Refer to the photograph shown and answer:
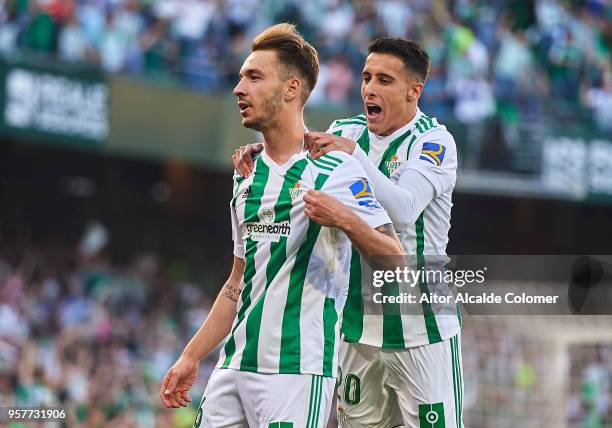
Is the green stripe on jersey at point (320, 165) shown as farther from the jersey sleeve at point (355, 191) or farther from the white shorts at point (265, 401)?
the white shorts at point (265, 401)

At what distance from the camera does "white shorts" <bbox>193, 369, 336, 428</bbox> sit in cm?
438

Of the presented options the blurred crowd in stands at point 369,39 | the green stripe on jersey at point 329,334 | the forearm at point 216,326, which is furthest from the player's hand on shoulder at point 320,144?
the blurred crowd in stands at point 369,39

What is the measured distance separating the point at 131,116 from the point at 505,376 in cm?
622

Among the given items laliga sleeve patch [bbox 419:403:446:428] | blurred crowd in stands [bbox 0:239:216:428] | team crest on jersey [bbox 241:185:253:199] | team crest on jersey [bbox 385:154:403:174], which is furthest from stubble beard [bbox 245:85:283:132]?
blurred crowd in stands [bbox 0:239:216:428]

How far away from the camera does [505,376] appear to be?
1175 centimetres

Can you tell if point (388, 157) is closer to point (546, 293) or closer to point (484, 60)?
point (546, 293)

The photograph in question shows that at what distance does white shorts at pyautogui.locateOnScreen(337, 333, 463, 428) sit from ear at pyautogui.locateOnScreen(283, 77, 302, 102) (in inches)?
57.5

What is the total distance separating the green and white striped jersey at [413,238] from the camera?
17.6ft

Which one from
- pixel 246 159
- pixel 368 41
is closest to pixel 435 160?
pixel 246 159

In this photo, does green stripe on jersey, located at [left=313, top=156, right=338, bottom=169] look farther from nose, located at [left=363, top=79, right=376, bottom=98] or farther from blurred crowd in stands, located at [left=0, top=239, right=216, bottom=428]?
blurred crowd in stands, located at [left=0, top=239, right=216, bottom=428]

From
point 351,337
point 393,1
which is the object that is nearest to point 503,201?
point 393,1

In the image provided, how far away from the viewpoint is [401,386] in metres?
5.50

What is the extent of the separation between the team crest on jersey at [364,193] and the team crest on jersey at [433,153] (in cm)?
78

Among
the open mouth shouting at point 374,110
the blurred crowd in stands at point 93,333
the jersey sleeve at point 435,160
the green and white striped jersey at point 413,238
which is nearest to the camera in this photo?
the jersey sleeve at point 435,160
